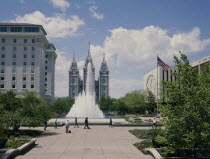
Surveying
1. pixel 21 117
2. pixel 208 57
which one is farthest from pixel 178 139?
pixel 208 57

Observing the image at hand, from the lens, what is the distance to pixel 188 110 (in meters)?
13.6

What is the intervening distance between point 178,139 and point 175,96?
219 centimetres

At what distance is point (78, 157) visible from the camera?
16641 millimetres

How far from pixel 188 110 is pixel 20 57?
87423mm

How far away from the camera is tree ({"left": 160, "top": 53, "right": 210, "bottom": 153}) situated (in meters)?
13.4

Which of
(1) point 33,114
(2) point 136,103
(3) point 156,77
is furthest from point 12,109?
(3) point 156,77

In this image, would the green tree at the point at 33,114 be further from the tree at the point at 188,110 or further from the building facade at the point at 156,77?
the building facade at the point at 156,77

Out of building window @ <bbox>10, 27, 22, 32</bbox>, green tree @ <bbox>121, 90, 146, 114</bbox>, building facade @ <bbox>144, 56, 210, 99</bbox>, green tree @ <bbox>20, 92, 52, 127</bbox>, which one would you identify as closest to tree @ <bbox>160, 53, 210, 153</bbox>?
green tree @ <bbox>20, 92, 52, 127</bbox>

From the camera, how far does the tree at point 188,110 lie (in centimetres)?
1336

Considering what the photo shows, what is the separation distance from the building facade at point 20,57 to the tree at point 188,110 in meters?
83.0

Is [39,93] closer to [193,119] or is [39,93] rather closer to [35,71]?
[35,71]

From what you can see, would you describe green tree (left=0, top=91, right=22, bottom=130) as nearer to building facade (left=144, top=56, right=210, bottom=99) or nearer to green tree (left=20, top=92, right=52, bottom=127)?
green tree (left=20, top=92, right=52, bottom=127)

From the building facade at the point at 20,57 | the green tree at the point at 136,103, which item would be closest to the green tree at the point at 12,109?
the building facade at the point at 20,57

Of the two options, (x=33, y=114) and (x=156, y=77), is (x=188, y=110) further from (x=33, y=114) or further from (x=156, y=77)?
(x=156, y=77)
